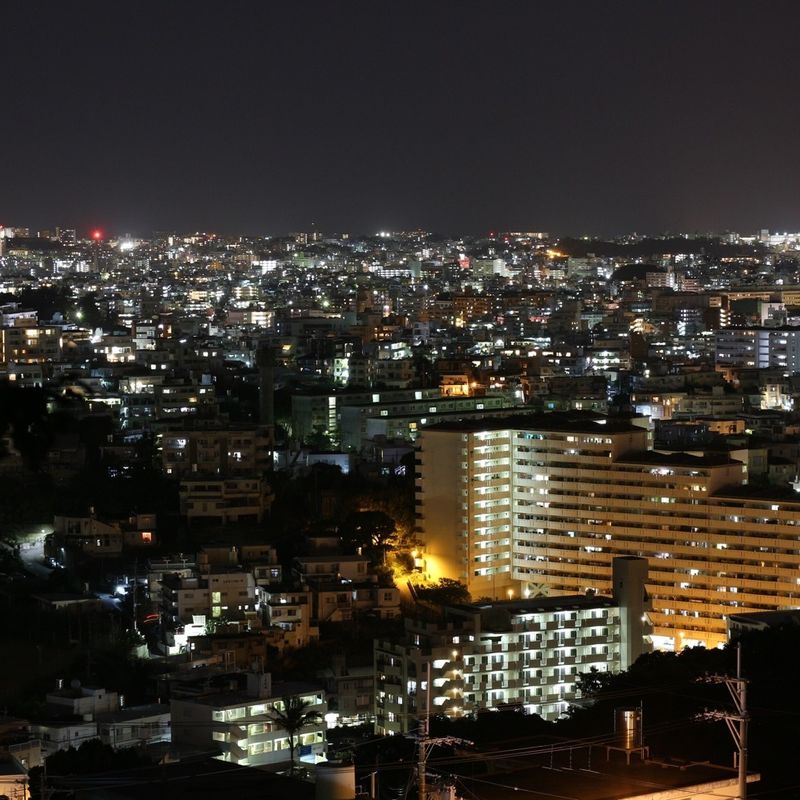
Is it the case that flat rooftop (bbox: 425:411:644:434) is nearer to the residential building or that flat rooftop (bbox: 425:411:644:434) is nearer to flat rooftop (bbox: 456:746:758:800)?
the residential building

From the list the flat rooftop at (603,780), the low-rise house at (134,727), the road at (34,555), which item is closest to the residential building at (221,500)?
the road at (34,555)

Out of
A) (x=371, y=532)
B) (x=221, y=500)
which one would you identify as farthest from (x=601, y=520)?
(x=221, y=500)

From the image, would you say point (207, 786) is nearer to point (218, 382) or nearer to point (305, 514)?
point (305, 514)

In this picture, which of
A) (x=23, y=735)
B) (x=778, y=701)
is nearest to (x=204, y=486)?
(x=23, y=735)

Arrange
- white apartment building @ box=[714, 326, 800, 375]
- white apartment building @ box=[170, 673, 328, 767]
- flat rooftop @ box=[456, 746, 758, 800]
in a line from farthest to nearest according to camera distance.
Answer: white apartment building @ box=[714, 326, 800, 375] < white apartment building @ box=[170, 673, 328, 767] < flat rooftop @ box=[456, 746, 758, 800]

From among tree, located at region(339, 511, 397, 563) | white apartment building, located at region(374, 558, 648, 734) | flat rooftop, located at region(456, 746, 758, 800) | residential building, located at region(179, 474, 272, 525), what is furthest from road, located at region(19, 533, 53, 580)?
flat rooftop, located at region(456, 746, 758, 800)

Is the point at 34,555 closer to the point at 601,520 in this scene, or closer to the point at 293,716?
the point at 601,520
